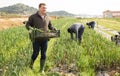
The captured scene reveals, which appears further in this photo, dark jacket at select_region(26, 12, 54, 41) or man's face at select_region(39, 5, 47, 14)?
dark jacket at select_region(26, 12, 54, 41)

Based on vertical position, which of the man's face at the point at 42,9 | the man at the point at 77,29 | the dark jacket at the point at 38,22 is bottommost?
the man at the point at 77,29

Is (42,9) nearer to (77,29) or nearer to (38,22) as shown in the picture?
(38,22)

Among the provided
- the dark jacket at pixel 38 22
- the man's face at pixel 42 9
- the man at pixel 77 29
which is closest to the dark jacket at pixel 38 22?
the dark jacket at pixel 38 22

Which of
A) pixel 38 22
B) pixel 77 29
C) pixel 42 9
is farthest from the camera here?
pixel 77 29

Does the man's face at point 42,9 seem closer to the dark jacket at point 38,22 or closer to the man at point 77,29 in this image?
the dark jacket at point 38,22

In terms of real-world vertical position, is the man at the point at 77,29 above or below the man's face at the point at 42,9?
below

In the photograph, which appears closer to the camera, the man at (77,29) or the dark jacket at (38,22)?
the dark jacket at (38,22)

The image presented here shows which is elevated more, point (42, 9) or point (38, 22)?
point (42, 9)

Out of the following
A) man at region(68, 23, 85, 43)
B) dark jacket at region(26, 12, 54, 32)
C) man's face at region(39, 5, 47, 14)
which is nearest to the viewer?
man's face at region(39, 5, 47, 14)

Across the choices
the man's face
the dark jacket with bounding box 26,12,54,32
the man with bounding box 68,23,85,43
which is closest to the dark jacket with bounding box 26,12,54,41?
the dark jacket with bounding box 26,12,54,32

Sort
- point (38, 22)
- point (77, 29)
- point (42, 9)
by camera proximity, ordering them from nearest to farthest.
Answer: point (42, 9) < point (38, 22) < point (77, 29)

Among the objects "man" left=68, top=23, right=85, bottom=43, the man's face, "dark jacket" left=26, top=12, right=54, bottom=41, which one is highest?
the man's face

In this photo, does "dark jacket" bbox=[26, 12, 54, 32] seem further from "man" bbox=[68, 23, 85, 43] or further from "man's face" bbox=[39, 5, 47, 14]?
"man" bbox=[68, 23, 85, 43]

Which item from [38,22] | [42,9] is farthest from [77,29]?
[42,9]
